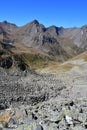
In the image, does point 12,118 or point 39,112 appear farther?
point 39,112

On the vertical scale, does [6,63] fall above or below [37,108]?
above

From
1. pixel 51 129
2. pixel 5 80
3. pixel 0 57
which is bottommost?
pixel 51 129

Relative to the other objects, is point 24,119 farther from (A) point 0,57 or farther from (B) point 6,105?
(A) point 0,57

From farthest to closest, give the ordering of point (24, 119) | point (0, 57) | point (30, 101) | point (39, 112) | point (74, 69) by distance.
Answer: point (74, 69), point (0, 57), point (30, 101), point (39, 112), point (24, 119)

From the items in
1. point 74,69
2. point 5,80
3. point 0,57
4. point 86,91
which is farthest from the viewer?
point 74,69

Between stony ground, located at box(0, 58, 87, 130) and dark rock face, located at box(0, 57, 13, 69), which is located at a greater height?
dark rock face, located at box(0, 57, 13, 69)

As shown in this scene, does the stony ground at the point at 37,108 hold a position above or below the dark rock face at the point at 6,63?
below

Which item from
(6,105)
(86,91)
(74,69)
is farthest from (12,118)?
(74,69)

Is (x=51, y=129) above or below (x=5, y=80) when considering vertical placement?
below

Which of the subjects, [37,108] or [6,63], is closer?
[37,108]

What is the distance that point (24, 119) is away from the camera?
26.3m

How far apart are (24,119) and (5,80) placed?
26.5m

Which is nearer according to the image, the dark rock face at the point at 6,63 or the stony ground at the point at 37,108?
the stony ground at the point at 37,108

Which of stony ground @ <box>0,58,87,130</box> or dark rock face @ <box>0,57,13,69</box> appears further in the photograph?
dark rock face @ <box>0,57,13,69</box>
